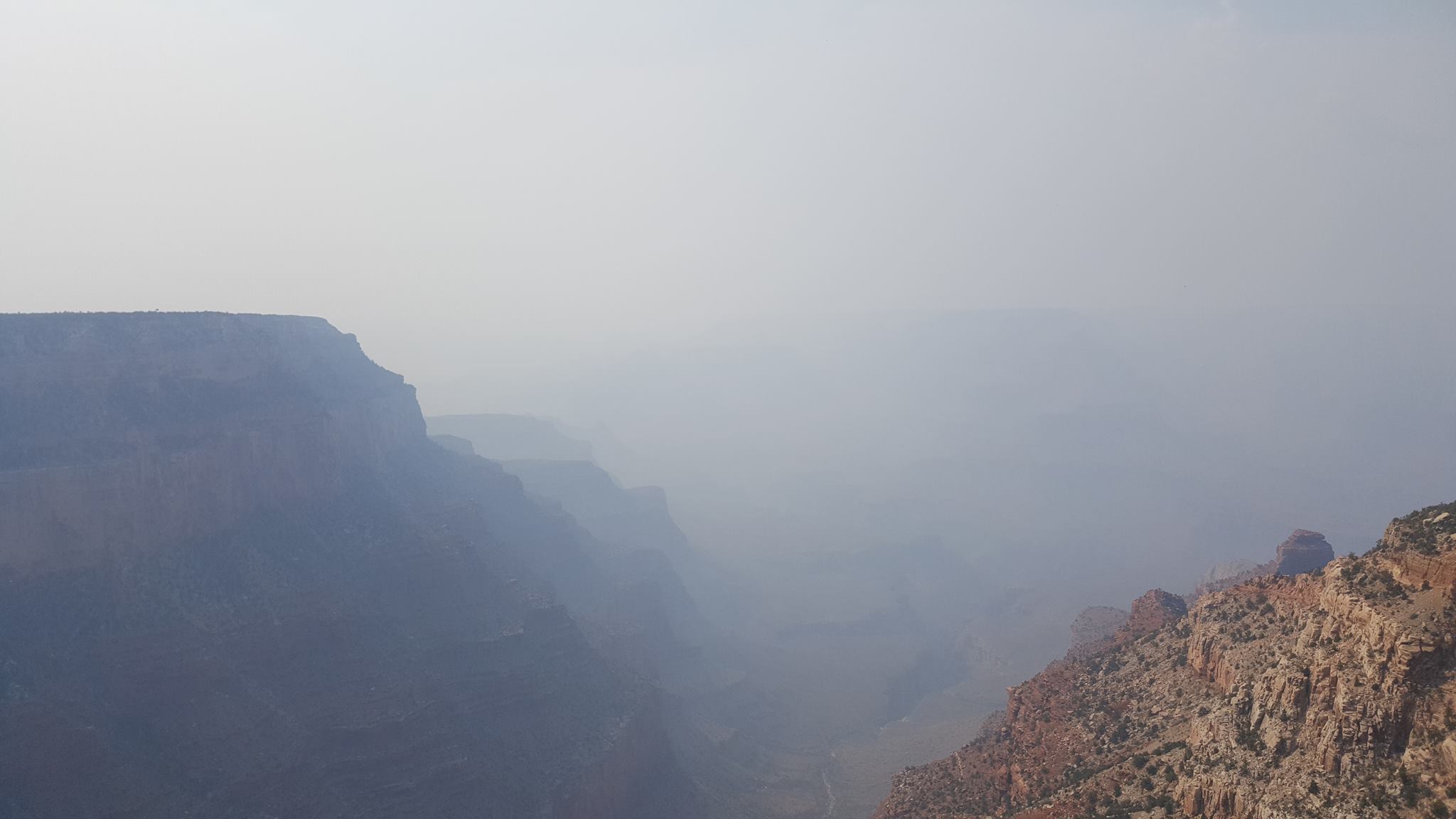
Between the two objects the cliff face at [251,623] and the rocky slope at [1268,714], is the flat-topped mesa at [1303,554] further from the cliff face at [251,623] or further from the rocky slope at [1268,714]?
the cliff face at [251,623]

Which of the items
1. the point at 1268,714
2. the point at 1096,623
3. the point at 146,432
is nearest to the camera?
the point at 1268,714

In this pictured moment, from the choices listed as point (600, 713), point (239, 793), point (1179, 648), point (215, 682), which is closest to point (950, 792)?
point (1179, 648)

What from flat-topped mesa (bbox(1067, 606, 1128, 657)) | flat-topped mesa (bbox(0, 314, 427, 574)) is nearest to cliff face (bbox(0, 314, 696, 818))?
flat-topped mesa (bbox(0, 314, 427, 574))

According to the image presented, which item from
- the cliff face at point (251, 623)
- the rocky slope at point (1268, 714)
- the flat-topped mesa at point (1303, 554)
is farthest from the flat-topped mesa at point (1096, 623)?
the cliff face at point (251, 623)

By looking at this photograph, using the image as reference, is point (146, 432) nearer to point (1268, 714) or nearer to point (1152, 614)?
point (1268, 714)

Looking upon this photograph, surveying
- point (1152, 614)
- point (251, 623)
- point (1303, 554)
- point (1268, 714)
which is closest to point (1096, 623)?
point (1303, 554)

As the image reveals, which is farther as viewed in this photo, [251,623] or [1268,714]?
[251,623]

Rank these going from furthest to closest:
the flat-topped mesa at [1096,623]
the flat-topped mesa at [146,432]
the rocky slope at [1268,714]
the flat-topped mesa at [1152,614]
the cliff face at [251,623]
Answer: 1. the flat-topped mesa at [1096,623]
2. the flat-topped mesa at [146,432]
3. the flat-topped mesa at [1152,614]
4. the cliff face at [251,623]
5. the rocky slope at [1268,714]
